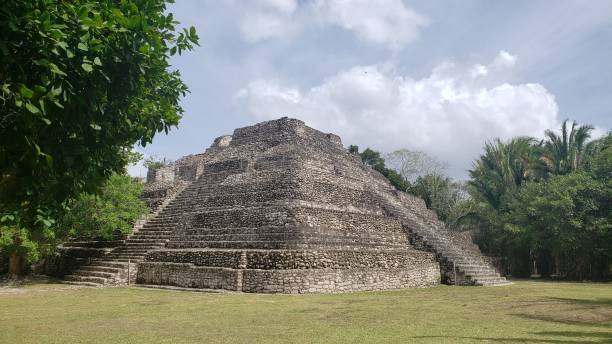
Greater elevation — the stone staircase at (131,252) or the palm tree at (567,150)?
the palm tree at (567,150)

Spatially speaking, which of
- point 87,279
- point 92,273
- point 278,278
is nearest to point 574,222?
point 278,278

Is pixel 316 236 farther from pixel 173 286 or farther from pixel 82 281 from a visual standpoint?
pixel 82 281

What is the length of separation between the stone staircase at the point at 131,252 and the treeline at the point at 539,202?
20.0 m

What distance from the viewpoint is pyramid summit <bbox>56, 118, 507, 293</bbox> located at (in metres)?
14.4

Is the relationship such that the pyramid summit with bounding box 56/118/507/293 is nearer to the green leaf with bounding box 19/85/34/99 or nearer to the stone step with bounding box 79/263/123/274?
the stone step with bounding box 79/263/123/274

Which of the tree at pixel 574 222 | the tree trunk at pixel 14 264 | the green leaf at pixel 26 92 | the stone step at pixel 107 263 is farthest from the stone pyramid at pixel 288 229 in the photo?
the green leaf at pixel 26 92

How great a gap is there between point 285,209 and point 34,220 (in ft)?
33.4

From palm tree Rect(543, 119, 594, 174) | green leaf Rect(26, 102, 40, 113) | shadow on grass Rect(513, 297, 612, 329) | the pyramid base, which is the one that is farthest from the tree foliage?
green leaf Rect(26, 102, 40, 113)

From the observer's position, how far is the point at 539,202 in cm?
2562

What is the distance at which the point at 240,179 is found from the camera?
66.6 feet

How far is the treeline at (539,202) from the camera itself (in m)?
24.2

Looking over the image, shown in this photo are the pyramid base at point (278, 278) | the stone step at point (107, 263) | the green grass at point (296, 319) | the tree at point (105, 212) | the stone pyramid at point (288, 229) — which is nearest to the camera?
the green grass at point (296, 319)

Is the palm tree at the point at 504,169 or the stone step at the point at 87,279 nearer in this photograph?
the stone step at the point at 87,279

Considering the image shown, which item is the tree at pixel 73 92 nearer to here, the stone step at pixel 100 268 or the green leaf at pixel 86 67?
the green leaf at pixel 86 67
